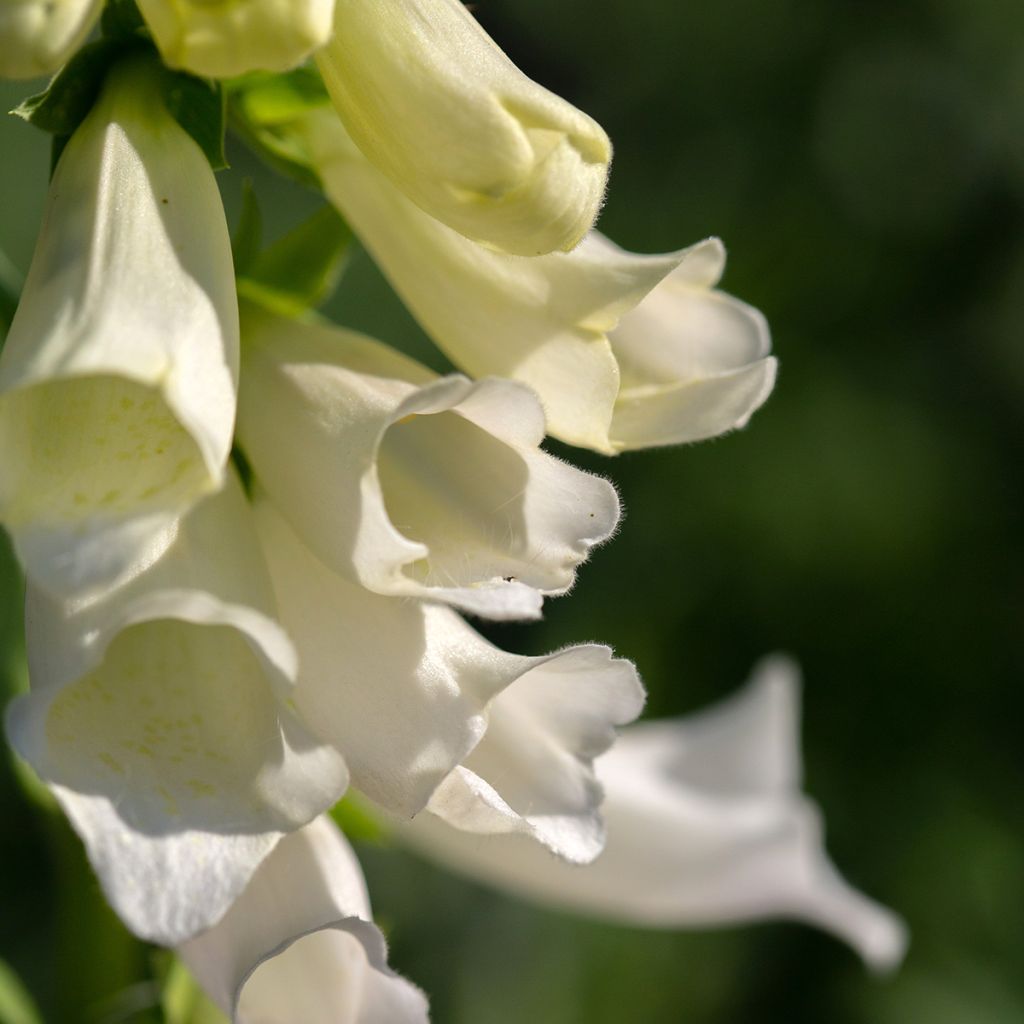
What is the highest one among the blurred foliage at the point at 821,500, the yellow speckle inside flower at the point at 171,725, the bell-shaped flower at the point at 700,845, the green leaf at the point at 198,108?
the green leaf at the point at 198,108

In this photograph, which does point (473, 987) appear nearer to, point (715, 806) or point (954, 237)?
point (715, 806)

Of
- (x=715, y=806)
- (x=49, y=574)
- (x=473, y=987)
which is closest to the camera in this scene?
(x=49, y=574)

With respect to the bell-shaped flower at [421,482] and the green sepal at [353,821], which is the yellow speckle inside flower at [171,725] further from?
the green sepal at [353,821]

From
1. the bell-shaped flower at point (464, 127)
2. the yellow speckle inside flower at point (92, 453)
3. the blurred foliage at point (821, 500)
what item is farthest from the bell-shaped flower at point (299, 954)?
the blurred foliage at point (821, 500)

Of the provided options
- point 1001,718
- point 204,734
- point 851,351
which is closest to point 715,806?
point 204,734

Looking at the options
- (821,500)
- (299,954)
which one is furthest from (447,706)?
(821,500)

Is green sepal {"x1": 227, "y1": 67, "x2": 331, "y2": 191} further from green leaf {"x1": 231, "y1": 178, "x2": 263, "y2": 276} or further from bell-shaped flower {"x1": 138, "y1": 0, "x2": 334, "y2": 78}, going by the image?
bell-shaped flower {"x1": 138, "y1": 0, "x2": 334, "y2": 78}

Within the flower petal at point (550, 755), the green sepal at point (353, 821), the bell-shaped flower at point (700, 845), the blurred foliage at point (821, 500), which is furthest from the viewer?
the blurred foliage at point (821, 500)
